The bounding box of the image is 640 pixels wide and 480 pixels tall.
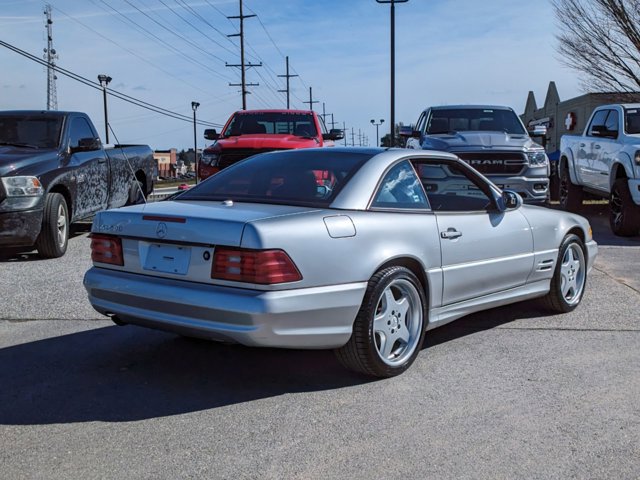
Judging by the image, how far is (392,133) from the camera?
95.4ft

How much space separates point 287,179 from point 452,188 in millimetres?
1544

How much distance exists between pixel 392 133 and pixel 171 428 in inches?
1033

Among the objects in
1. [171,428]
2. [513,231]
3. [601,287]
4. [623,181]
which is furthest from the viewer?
[623,181]

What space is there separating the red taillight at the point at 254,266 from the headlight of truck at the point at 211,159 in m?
7.75

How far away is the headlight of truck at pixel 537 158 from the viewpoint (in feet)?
37.1

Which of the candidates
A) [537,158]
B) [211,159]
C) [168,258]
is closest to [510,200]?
[168,258]

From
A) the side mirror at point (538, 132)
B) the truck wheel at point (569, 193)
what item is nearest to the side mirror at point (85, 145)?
the side mirror at point (538, 132)

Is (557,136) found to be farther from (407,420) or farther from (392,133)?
(407,420)

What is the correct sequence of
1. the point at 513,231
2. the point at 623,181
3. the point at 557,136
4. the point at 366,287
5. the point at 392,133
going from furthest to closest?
the point at 557,136, the point at 392,133, the point at 623,181, the point at 513,231, the point at 366,287

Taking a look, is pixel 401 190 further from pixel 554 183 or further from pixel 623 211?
pixel 554 183

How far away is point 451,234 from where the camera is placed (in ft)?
16.0

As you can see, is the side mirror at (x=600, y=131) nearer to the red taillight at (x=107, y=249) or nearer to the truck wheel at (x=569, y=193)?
the truck wheel at (x=569, y=193)

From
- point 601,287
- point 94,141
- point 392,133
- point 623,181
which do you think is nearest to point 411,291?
point 601,287

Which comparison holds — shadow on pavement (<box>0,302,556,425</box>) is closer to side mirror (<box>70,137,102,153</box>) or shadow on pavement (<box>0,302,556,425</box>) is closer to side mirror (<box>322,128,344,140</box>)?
side mirror (<box>70,137,102,153</box>)
